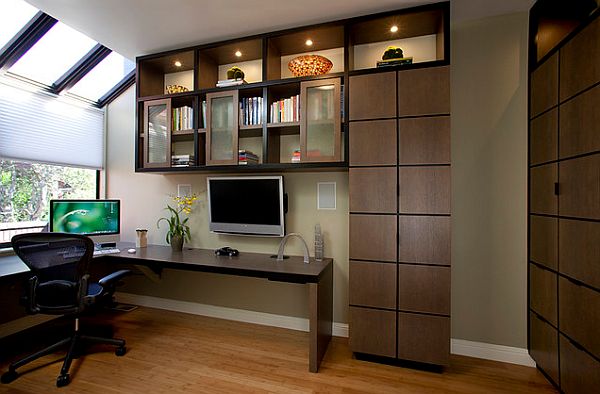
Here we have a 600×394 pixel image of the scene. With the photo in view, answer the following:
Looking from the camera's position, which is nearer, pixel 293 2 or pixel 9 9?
pixel 293 2

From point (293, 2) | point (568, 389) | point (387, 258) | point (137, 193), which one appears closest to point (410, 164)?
point (387, 258)

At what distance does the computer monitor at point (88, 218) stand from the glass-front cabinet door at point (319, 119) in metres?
2.23

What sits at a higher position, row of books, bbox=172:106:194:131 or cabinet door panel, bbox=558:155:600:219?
row of books, bbox=172:106:194:131

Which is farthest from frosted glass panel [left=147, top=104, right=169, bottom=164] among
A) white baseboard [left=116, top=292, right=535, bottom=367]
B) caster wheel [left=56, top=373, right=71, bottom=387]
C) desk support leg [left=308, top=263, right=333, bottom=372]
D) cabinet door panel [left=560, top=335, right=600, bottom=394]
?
cabinet door panel [left=560, top=335, right=600, bottom=394]

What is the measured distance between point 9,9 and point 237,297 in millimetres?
3300

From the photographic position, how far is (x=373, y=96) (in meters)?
2.19

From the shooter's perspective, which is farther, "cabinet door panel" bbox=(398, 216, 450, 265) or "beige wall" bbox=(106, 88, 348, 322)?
"beige wall" bbox=(106, 88, 348, 322)

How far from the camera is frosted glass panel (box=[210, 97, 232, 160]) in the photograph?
2.64m

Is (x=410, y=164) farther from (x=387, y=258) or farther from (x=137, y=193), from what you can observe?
(x=137, y=193)

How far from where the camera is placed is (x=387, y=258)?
7.05 feet

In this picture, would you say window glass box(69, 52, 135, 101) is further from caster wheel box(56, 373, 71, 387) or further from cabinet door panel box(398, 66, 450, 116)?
cabinet door panel box(398, 66, 450, 116)

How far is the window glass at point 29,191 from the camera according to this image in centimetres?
273

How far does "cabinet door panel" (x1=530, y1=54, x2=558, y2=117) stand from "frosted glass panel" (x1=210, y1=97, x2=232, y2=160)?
2.44 m

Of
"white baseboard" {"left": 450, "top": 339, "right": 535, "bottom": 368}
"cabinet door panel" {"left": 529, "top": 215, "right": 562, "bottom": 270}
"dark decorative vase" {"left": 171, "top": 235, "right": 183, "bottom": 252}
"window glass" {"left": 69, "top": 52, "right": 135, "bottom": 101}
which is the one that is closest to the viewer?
"cabinet door panel" {"left": 529, "top": 215, "right": 562, "bottom": 270}
